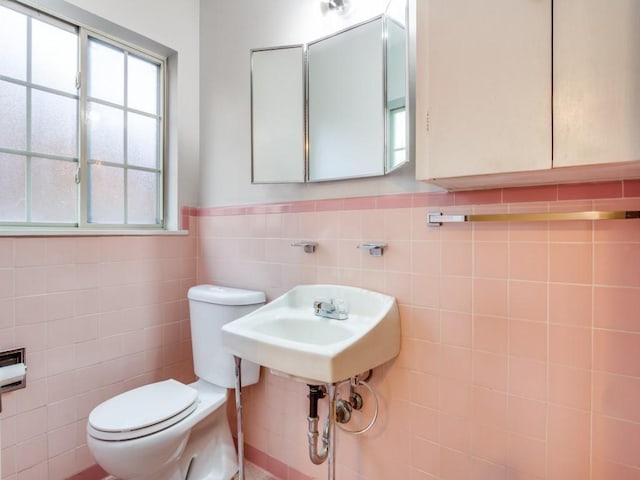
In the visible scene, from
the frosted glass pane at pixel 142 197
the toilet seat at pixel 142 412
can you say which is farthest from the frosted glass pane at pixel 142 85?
the toilet seat at pixel 142 412

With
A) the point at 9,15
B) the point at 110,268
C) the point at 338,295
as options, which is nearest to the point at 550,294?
the point at 338,295

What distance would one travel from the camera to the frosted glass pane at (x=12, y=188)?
1.39 meters

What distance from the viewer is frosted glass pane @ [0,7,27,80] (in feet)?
4.59

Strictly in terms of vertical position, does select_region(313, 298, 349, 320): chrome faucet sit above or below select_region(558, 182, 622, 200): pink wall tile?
below

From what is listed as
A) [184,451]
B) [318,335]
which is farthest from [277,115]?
[184,451]

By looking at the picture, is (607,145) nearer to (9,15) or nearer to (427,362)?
(427,362)

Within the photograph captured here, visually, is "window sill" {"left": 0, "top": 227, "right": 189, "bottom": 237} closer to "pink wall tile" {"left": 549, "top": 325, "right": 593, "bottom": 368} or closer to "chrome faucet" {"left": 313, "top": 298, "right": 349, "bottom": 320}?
"chrome faucet" {"left": 313, "top": 298, "right": 349, "bottom": 320}

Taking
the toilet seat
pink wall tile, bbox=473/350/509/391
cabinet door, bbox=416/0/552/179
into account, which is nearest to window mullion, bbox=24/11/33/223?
the toilet seat

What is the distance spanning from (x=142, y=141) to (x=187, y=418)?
1.45 meters

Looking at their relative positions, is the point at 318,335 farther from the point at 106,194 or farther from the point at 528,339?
the point at 106,194

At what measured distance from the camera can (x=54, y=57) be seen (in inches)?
60.6

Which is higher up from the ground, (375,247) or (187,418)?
(375,247)

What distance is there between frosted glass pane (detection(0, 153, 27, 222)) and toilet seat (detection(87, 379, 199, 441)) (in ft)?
2.90

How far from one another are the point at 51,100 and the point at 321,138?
1.25 metres
